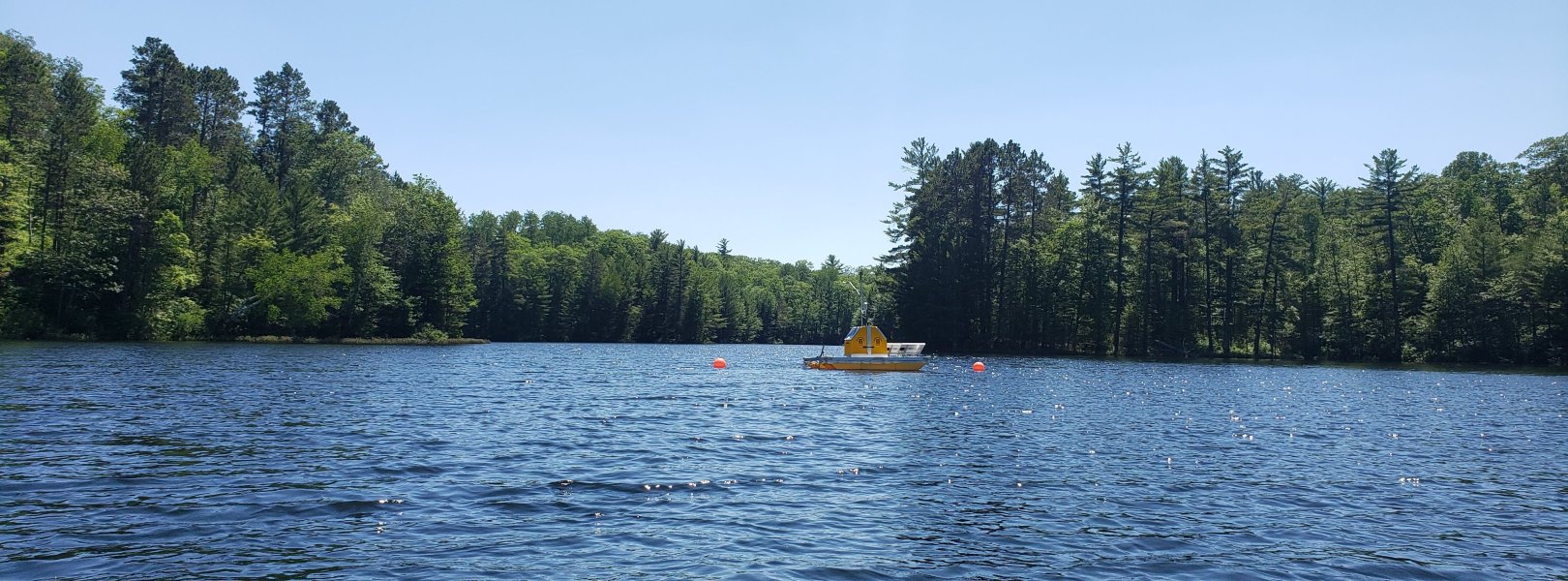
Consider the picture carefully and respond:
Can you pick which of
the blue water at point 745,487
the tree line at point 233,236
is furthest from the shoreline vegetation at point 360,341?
the blue water at point 745,487

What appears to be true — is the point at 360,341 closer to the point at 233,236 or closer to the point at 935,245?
the point at 233,236

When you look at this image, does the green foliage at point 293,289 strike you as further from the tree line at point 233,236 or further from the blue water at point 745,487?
the blue water at point 745,487

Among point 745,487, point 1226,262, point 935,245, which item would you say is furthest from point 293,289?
point 1226,262

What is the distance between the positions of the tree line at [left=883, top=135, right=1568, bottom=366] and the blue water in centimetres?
5495

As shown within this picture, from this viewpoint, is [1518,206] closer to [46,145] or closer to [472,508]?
[472,508]

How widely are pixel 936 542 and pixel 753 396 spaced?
25796 mm

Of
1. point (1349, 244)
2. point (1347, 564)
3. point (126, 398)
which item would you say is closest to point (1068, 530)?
point (1347, 564)

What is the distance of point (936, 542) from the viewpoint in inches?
512

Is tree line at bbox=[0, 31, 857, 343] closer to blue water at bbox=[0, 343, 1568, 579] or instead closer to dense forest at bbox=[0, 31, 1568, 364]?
dense forest at bbox=[0, 31, 1568, 364]

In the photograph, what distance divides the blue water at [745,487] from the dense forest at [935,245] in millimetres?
44325

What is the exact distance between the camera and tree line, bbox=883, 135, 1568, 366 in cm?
8081

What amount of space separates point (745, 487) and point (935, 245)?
90.3 m

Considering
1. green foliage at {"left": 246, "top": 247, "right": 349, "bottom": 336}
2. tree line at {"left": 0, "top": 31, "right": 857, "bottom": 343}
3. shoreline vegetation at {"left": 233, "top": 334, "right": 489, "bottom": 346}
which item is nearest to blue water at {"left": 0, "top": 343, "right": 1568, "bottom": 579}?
tree line at {"left": 0, "top": 31, "right": 857, "bottom": 343}

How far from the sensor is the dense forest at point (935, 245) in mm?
71625
